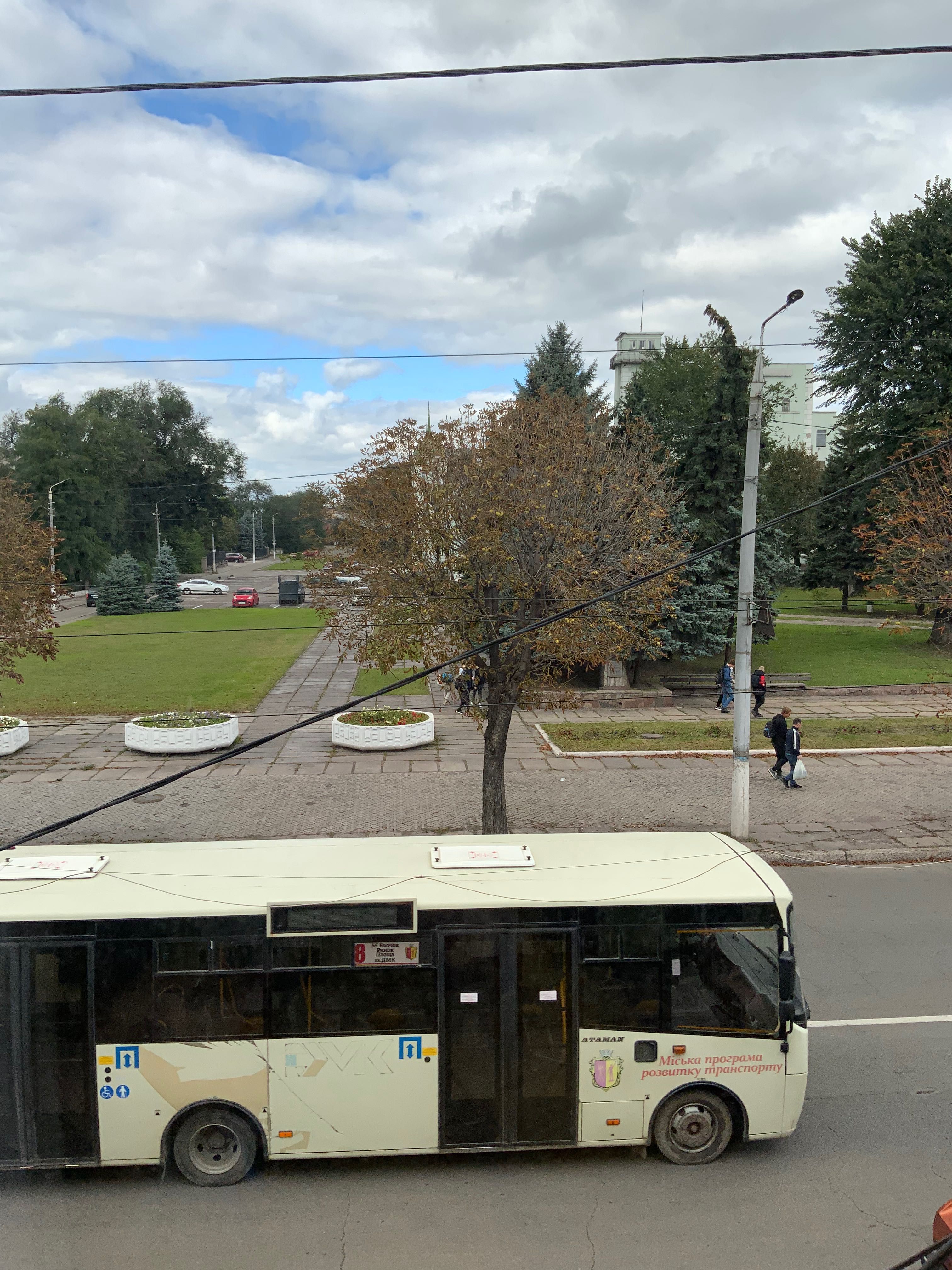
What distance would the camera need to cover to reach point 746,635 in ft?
43.8

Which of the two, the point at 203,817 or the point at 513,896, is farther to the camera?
the point at 203,817

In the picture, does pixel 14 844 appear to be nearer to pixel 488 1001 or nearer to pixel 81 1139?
pixel 81 1139

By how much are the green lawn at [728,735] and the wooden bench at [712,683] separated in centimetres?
412

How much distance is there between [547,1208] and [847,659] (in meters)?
29.9

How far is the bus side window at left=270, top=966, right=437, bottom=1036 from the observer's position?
5672 mm

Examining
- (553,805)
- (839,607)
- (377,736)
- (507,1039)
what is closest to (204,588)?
(839,607)

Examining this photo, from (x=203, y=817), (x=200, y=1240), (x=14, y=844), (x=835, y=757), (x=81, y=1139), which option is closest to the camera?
Result: (x=200, y=1240)

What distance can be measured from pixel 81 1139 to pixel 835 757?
16256 mm

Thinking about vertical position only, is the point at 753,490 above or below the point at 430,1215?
above

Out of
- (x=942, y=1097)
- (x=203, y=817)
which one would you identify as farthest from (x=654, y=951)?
(x=203, y=817)

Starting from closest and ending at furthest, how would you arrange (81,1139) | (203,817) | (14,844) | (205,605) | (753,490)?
(81,1139), (14,844), (753,490), (203,817), (205,605)

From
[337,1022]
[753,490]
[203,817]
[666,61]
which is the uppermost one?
[666,61]

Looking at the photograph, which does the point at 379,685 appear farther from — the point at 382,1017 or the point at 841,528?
the point at 841,528

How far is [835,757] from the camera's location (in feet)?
60.9
